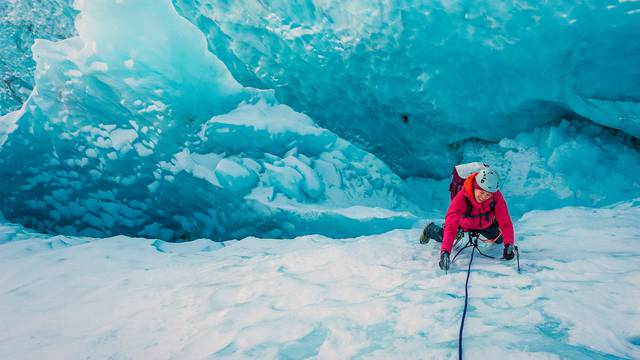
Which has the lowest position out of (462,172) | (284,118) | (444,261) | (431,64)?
(444,261)

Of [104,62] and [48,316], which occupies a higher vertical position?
[104,62]

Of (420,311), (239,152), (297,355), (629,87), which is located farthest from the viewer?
(239,152)

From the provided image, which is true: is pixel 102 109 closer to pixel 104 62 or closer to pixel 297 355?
pixel 104 62

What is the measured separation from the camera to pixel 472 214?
2.21 meters

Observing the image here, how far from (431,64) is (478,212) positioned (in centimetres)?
269

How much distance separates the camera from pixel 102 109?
Result: 459 cm

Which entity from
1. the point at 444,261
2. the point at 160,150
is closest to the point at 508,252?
the point at 444,261

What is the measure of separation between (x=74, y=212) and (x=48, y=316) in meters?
3.59

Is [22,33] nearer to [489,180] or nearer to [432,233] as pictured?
[432,233]

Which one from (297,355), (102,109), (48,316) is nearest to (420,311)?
(297,355)

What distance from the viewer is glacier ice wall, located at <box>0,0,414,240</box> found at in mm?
4340

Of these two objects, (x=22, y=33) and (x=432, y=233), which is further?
(x=22, y=33)

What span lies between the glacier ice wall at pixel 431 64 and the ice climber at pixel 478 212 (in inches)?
95.4

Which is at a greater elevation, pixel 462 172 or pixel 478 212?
pixel 462 172
